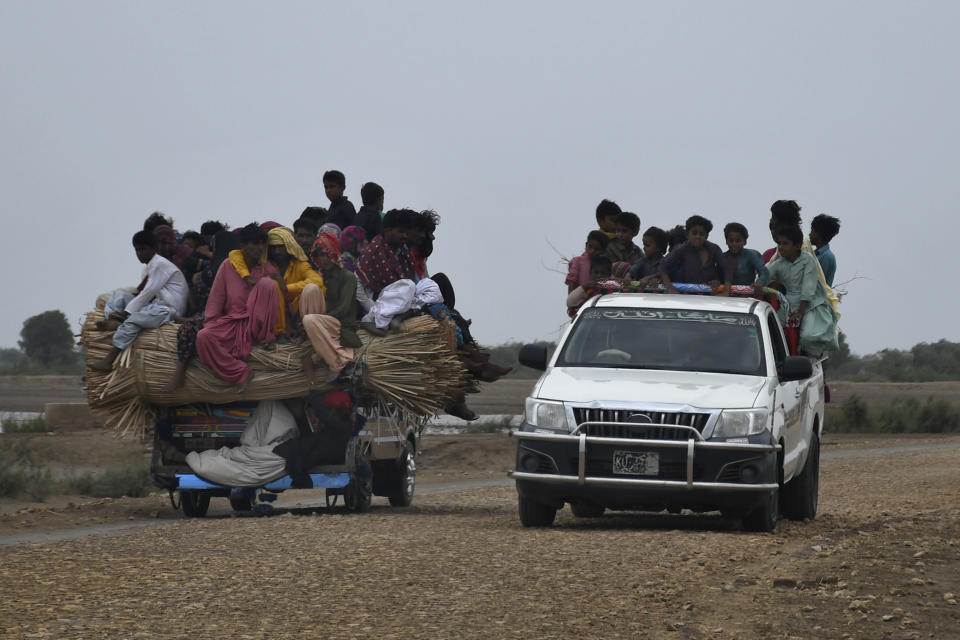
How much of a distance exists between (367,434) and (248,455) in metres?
1.17

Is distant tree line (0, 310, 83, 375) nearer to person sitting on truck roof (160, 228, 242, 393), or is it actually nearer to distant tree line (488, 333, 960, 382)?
distant tree line (488, 333, 960, 382)

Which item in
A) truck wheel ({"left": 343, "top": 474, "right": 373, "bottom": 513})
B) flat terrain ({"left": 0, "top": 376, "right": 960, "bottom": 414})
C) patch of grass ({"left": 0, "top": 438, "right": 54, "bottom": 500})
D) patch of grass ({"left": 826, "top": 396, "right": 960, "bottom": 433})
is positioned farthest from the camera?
flat terrain ({"left": 0, "top": 376, "right": 960, "bottom": 414})

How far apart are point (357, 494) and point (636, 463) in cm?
399

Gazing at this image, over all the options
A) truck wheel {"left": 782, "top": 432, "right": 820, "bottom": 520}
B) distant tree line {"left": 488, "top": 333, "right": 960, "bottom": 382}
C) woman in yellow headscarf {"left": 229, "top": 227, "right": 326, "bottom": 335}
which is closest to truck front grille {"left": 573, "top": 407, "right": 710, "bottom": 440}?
truck wheel {"left": 782, "top": 432, "right": 820, "bottom": 520}

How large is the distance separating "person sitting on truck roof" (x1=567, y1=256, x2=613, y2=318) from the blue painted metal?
2.59m

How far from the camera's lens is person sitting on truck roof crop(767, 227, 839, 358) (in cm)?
1388

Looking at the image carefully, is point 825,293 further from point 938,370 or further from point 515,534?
point 938,370

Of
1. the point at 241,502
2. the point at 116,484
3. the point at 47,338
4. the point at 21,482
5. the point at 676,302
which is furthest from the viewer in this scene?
the point at 47,338

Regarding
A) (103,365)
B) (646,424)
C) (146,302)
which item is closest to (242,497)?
(103,365)

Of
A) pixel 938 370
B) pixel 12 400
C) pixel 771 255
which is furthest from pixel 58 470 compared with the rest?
pixel 938 370

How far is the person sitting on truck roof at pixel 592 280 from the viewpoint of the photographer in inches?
559

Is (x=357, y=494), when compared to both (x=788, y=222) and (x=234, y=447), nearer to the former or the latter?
(x=234, y=447)

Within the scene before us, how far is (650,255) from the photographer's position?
1435 centimetres

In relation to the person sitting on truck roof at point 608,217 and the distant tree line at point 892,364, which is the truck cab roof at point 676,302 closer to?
the person sitting on truck roof at point 608,217
